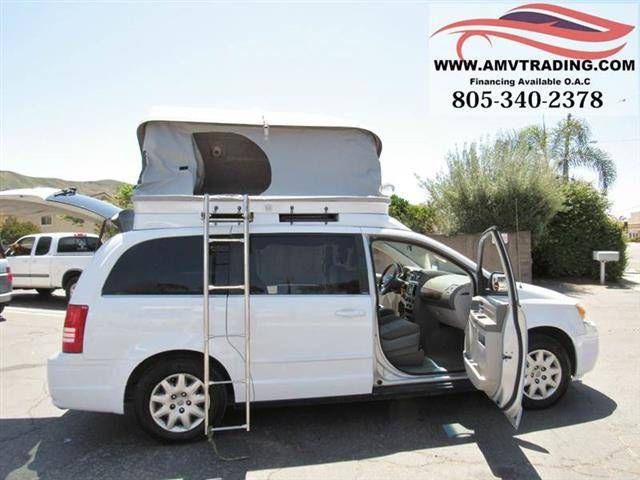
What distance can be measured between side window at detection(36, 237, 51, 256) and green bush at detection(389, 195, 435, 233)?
978 cm

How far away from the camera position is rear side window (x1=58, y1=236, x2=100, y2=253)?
469 inches

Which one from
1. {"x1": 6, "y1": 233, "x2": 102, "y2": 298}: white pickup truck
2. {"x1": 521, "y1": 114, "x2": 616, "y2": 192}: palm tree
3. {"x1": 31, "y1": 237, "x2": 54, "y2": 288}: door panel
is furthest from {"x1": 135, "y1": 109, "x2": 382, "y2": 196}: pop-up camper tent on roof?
{"x1": 521, "y1": 114, "x2": 616, "y2": 192}: palm tree

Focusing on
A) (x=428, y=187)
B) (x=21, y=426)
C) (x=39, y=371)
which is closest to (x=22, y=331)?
(x=39, y=371)

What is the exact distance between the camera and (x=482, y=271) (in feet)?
14.9

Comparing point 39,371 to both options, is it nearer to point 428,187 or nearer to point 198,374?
point 198,374

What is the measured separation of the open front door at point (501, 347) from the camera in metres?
3.67

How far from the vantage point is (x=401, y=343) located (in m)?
4.58

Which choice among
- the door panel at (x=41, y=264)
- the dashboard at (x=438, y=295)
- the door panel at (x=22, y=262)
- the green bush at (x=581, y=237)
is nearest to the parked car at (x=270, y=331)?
the dashboard at (x=438, y=295)

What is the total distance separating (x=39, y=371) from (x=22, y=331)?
10.0 ft

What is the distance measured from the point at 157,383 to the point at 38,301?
10324 millimetres

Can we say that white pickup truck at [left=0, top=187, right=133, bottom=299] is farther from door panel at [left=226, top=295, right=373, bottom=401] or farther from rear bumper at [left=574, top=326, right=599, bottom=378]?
rear bumper at [left=574, top=326, right=599, bottom=378]

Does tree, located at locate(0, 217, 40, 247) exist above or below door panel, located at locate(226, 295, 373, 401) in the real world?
above

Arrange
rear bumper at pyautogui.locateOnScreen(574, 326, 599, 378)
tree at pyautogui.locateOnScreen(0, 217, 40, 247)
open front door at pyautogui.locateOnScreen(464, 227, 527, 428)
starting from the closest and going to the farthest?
open front door at pyautogui.locateOnScreen(464, 227, 527, 428), rear bumper at pyautogui.locateOnScreen(574, 326, 599, 378), tree at pyautogui.locateOnScreen(0, 217, 40, 247)

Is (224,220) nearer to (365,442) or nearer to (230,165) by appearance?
(230,165)
